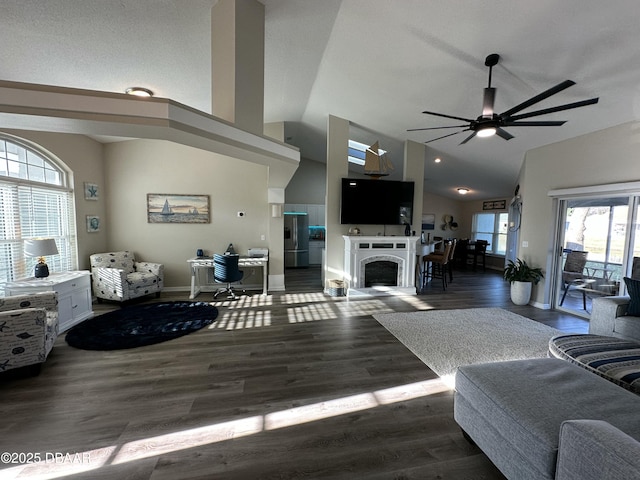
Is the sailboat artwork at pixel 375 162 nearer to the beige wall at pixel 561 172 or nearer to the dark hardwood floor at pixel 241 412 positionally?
the beige wall at pixel 561 172

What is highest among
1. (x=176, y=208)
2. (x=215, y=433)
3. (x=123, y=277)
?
(x=176, y=208)

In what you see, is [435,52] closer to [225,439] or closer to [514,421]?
[514,421]

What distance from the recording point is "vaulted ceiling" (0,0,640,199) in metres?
2.29

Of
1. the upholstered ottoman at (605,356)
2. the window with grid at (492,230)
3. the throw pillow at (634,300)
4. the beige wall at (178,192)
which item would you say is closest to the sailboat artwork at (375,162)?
the beige wall at (178,192)

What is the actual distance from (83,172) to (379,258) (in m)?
5.84

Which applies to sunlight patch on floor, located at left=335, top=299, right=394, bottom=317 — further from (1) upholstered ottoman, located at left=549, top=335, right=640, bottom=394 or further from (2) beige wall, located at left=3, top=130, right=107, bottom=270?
(2) beige wall, located at left=3, top=130, right=107, bottom=270

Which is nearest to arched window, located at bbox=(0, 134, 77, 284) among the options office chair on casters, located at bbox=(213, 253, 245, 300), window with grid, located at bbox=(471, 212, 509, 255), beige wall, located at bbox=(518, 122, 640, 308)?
office chair on casters, located at bbox=(213, 253, 245, 300)

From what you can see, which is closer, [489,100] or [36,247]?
[489,100]

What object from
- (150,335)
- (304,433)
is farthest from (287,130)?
(304,433)

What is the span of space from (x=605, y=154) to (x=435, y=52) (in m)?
3.07

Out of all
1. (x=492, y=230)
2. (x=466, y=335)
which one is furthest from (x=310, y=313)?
(x=492, y=230)

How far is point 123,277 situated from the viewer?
15.2 ft

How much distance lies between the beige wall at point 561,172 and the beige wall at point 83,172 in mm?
8162

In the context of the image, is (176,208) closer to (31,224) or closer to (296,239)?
(31,224)
